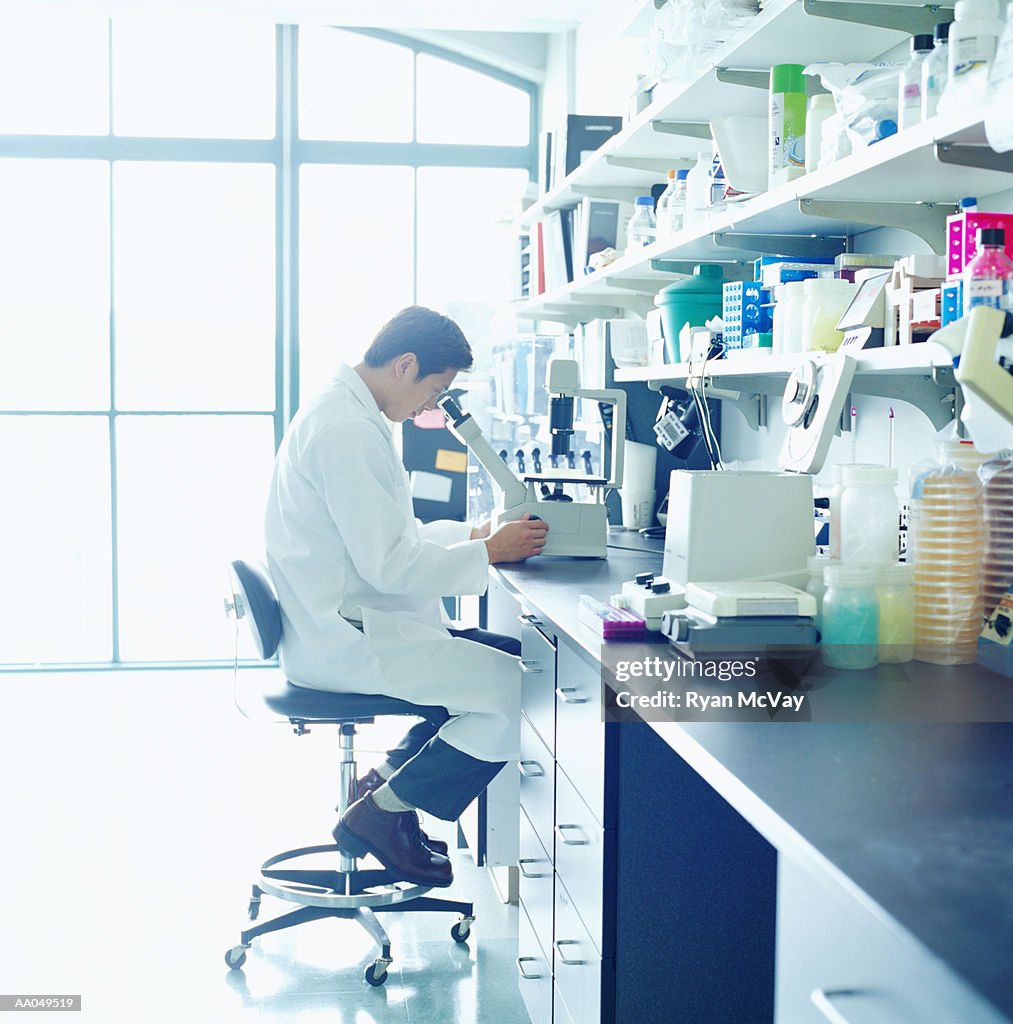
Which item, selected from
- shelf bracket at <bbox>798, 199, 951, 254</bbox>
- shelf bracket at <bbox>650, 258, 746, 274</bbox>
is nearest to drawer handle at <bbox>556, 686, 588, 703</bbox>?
shelf bracket at <bbox>798, 199, 951, 254</bbox>

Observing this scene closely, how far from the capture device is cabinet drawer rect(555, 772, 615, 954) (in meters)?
1.74

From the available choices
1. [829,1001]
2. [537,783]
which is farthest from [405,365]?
[829,1001]

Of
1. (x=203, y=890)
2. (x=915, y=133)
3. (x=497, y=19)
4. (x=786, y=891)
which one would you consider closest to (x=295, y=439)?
(x=203, y=890)

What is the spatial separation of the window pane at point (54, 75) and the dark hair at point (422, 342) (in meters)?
3.08

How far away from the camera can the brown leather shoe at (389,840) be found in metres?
2.54

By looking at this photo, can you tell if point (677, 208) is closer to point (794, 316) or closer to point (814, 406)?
point (794, 316)

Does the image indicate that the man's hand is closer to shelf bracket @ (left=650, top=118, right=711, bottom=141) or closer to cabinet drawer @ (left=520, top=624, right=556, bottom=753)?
cabinet drawer @ (left=520, top=624, right=556, bottom=753)

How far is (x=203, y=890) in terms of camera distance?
299 cm

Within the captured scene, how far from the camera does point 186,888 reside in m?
3.00

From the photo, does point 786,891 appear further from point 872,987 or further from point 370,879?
point 370,879

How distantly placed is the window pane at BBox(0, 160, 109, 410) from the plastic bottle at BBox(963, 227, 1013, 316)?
4.53 m

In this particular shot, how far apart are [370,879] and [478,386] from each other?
7.55 ft

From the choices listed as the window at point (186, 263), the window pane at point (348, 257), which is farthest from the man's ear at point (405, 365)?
the window pane at point (348, 257)

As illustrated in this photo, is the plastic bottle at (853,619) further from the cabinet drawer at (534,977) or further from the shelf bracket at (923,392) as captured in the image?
the cabinet drawer at (534,977)
